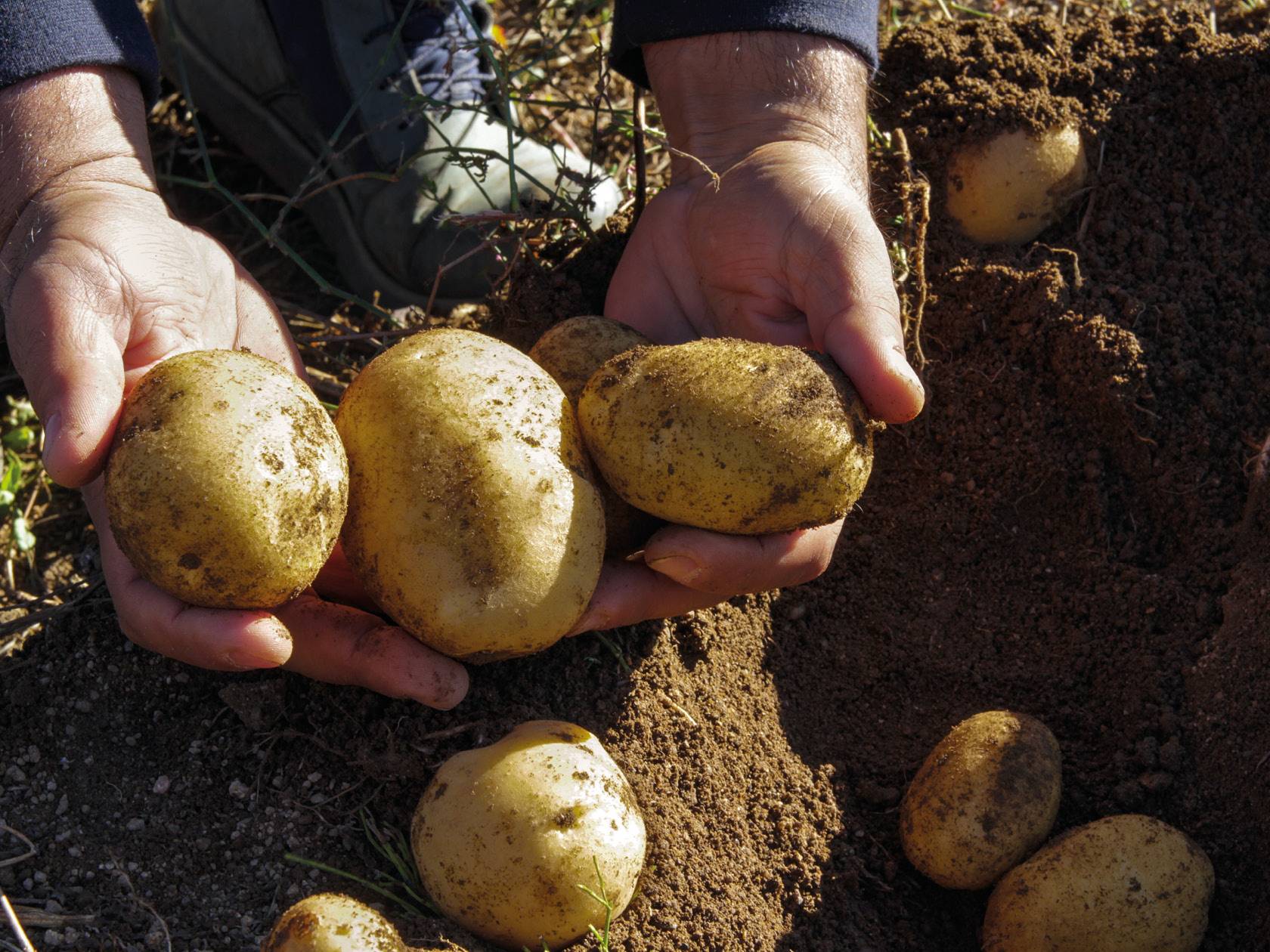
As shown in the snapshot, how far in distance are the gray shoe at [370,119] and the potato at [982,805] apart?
6.16ft

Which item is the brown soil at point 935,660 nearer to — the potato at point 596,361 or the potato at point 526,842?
the potato at point 526,842

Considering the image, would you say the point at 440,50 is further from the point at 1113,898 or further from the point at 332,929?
the point at 1113,898

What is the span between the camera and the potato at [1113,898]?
6.28 feet

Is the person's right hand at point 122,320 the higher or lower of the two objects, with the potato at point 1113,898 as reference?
higher

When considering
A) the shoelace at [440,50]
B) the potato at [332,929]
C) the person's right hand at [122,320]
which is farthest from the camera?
the shoelace at [440,50]

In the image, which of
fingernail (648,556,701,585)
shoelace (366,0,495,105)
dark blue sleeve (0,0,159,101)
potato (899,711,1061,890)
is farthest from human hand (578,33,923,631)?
dark blue sleeve (0,0,159,101)

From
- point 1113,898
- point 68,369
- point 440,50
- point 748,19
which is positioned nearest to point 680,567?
point 1113,898

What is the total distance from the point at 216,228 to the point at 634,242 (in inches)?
65.0

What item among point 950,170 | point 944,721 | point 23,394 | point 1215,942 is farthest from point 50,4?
point 1215,942

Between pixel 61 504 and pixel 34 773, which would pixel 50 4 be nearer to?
pixel 61 504

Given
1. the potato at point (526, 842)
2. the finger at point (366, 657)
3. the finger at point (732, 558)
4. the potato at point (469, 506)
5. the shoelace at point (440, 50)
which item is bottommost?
the potato at point (526, 842)

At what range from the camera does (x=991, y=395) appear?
276 centimetres

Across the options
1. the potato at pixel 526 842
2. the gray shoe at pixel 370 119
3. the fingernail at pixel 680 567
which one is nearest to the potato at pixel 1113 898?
the potato at pixel 526 842

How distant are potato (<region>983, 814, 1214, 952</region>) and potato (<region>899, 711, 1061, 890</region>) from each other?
8cm
